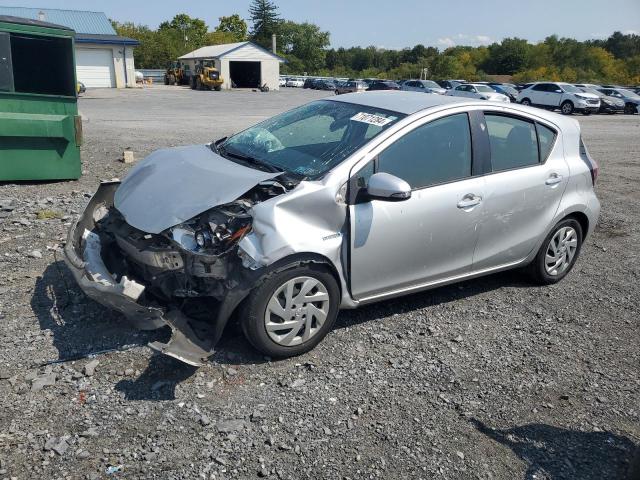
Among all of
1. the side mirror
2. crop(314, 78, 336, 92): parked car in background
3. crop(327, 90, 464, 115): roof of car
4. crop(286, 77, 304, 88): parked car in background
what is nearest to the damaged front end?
the side mirror

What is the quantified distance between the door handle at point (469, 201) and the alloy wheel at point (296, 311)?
1303mm

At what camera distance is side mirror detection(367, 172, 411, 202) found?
3.76 metres

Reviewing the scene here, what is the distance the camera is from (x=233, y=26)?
107625 millimetres

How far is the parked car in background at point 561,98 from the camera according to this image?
2966cm

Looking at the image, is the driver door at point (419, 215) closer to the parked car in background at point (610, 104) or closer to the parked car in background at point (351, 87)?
the parked car in background at point (610, 104)

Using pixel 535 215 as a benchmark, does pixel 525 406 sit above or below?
below

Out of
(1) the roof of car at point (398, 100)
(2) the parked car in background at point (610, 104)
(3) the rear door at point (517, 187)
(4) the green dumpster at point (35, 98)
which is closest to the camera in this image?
(1) the roof of car at point (398, 100)

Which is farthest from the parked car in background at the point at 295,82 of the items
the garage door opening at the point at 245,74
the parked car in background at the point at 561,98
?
the parked car in background at the point at 561,98

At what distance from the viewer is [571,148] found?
5152 mm

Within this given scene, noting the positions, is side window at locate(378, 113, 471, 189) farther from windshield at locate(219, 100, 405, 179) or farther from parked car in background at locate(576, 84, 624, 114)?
parked car in background at locate(576, 84, 624, 114)

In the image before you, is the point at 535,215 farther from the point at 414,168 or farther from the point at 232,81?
the point at 232,81

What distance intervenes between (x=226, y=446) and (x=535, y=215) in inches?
128

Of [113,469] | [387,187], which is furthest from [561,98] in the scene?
[113,469]

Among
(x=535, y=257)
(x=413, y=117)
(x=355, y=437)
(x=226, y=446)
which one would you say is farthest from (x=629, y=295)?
(x=226, y=446)
